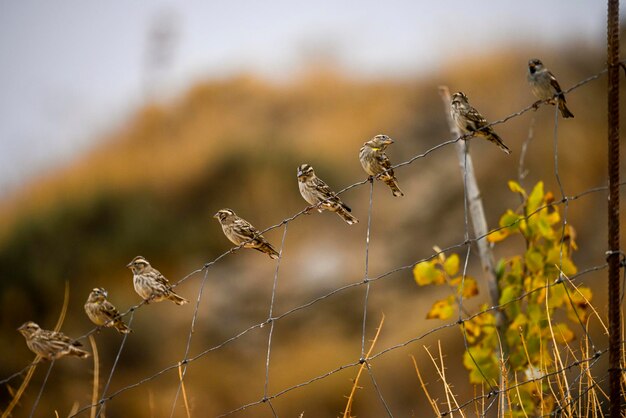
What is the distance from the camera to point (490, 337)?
23.3 ft

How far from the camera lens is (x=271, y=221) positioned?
1539cm

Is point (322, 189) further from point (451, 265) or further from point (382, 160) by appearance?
point (451, 265)

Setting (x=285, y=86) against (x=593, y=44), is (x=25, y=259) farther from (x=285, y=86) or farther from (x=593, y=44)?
(x=593, y=44)

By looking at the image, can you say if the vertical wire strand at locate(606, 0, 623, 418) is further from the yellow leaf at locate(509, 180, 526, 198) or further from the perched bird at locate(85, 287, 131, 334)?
the perched bird at locate(85, 287, 131, 334)

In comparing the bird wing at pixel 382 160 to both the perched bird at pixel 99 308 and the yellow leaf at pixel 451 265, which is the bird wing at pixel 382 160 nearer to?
the yellow leaf at pixel 451 265

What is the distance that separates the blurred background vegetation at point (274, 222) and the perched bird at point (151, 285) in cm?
646

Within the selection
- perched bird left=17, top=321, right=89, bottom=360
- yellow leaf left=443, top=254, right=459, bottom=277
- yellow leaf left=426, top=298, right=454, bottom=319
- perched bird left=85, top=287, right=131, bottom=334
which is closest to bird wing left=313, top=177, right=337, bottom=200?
yellow leaf left=443, top=254, right=459, bottom=277

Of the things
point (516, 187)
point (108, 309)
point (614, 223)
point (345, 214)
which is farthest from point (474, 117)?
point (108, 309)

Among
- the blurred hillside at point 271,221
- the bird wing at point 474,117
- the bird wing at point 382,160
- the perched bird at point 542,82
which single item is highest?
the perched bird at point 542,82

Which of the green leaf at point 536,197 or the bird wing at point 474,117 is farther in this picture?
the green leaf at point 536,197

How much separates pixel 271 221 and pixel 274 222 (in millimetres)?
106

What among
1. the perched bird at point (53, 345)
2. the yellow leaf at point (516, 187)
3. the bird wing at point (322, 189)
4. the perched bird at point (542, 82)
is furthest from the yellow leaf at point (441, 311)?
the perched bird at point (53, 345)

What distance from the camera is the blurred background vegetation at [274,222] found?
1395 centimetres

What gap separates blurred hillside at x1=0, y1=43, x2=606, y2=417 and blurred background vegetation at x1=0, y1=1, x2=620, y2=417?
0.03m
